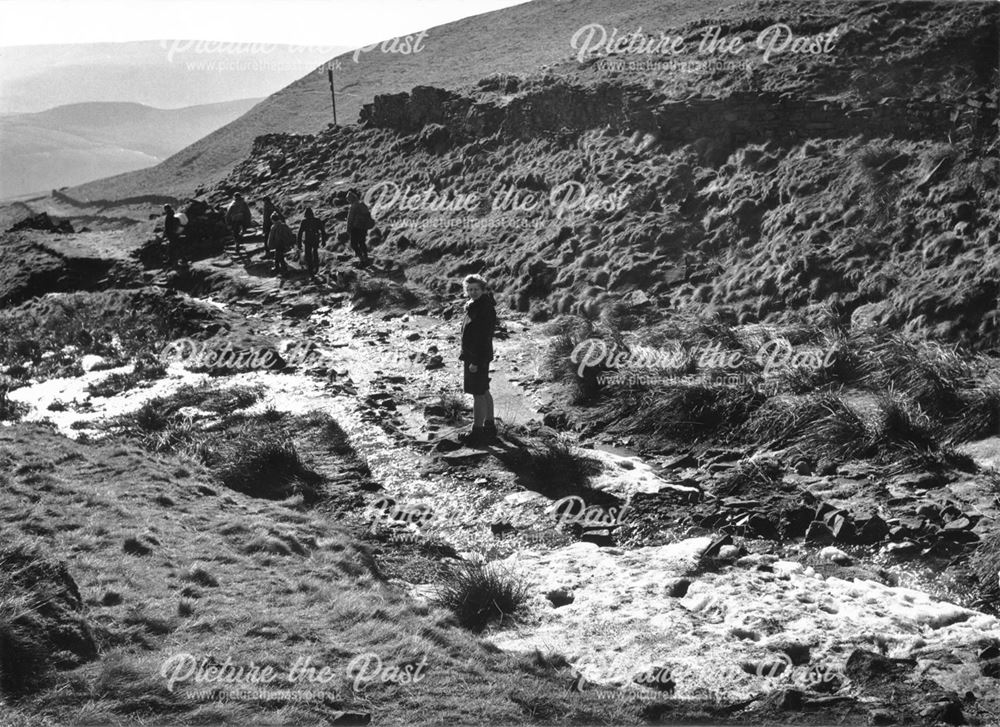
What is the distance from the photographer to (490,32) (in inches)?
2295

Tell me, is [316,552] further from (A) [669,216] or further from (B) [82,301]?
(B) [82,301]

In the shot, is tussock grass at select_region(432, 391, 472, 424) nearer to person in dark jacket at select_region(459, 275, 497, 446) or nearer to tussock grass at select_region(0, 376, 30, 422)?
person in dark jacket at select_region(459, 275, 497, 446)

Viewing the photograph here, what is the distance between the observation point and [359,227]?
2586 cm

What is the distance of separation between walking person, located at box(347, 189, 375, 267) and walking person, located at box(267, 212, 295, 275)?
1634 millimetres

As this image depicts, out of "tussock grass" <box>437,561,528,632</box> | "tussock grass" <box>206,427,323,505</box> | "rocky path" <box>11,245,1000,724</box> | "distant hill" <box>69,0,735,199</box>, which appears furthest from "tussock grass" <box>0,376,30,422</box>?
"distant hill" <box>69,0,735,199</box>

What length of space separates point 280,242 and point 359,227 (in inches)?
82.5

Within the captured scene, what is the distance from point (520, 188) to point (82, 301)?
11343 millimetres

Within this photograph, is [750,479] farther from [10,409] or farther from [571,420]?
[10,409]

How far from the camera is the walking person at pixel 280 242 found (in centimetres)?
2592

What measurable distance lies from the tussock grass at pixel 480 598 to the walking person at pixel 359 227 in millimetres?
18105

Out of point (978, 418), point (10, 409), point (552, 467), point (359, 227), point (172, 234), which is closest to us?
point (978, 418)

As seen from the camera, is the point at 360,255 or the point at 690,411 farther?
the point at 360,255

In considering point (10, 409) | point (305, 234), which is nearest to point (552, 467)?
point (10, 409)

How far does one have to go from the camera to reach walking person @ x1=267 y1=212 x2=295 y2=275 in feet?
85.0
